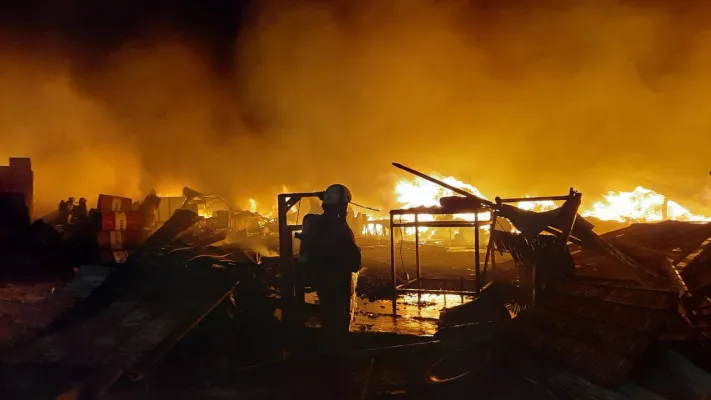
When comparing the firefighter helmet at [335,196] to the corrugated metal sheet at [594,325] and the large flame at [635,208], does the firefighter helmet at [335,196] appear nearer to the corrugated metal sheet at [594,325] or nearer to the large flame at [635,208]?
the corrugated metal sheet at [594,325]

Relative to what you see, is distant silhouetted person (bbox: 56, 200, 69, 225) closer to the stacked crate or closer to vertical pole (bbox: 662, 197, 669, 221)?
the stacked crate

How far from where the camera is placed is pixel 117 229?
1655cm

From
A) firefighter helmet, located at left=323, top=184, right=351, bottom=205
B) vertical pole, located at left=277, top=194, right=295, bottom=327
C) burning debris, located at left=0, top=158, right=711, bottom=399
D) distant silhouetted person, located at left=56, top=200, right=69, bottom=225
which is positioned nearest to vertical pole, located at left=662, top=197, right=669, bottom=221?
burning debris, located at left=0, top=158, right=711, bottom=399

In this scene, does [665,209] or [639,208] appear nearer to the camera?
[665,209]

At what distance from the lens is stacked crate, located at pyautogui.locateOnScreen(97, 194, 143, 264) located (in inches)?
599

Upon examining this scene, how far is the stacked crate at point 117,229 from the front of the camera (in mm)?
15227

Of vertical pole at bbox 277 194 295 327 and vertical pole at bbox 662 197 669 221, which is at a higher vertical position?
vertical pole at bbox 662 197 669 221

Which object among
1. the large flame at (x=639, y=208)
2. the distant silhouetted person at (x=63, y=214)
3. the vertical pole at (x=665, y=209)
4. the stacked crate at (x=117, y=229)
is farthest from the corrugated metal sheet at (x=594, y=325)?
the distant silhouetted person at (x=63, y=214)

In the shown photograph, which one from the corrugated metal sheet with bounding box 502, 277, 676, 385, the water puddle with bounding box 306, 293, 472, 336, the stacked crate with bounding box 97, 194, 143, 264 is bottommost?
the water puddle with bounding box 306, 293, 472, 336

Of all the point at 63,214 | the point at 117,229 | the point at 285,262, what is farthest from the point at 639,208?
the point at 63,214

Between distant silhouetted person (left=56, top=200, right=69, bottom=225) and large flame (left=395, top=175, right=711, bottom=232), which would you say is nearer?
distant silhouetted person (left=56, top=200, right=69, bottom=225)

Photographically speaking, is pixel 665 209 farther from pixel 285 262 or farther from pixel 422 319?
pixel 285 262

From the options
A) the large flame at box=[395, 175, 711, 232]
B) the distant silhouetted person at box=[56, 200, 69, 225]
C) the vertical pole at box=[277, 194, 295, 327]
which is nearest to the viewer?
the vertical pole at box=[277, 194, 295, 327]

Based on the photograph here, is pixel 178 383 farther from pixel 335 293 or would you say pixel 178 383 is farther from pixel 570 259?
pixel 570 259
